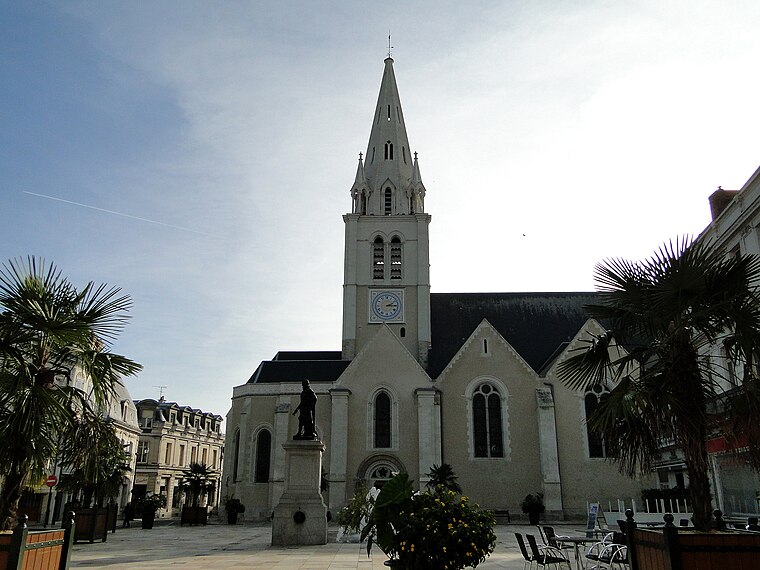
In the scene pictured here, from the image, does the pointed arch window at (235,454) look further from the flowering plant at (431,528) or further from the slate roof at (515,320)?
the flowering plant at (431,528)

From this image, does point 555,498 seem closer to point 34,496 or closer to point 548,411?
point 548,411

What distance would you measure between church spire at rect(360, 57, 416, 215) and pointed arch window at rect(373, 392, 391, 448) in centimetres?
1276

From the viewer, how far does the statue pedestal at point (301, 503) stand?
1802cm

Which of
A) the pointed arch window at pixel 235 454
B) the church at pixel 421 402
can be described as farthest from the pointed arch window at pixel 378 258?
the pointed arch window at pixel 235 454

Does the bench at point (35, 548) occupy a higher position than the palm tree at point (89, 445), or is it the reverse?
the palm tree at point (89, 445)

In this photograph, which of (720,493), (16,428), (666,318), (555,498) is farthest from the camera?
(555,498)

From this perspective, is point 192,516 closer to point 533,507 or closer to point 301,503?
point 301,503

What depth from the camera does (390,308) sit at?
39312 mm

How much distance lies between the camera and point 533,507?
31609 mm

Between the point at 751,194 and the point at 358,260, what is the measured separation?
79.2ft

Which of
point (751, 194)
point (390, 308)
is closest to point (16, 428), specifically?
point (751, 194)

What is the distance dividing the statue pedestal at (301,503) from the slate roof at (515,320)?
63.5ft

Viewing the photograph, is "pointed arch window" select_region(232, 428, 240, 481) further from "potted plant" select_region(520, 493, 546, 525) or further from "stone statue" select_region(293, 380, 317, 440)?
"stone statue" select_region(293, 380, 317, 440)

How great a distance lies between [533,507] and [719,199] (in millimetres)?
16935
